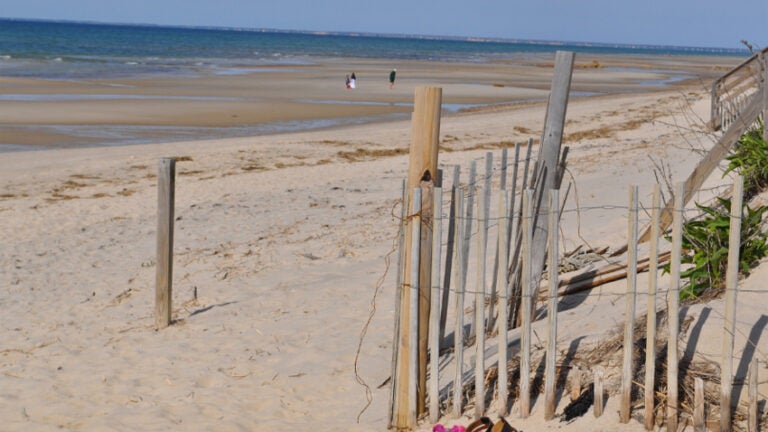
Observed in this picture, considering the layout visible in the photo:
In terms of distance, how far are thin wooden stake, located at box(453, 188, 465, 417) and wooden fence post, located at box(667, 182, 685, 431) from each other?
964mm

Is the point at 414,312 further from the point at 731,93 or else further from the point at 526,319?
the point at 731,93

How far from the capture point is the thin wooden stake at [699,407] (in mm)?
3961

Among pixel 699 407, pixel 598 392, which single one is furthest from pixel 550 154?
pixel 699 407

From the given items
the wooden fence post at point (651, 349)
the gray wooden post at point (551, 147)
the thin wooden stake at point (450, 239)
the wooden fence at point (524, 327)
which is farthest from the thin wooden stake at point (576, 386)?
the gray wooden post at point (551, 147)

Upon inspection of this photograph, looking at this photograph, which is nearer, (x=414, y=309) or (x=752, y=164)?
(x=414, y=309)

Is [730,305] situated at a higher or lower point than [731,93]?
lower

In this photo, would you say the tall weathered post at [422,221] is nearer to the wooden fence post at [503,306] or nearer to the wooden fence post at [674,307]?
the wooden fence post at [503,306]

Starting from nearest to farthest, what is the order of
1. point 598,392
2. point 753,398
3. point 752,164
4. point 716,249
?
point 753,398, point 598,392, point 716,249, point 752,164

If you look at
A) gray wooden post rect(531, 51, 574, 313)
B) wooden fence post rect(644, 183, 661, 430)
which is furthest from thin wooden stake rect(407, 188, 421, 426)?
gray wooden post rect(531, 51, 574, 313)

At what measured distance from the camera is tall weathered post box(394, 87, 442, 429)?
4.44 m

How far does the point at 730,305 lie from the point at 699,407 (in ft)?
1.52

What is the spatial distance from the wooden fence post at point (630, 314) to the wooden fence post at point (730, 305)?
0.39 meters

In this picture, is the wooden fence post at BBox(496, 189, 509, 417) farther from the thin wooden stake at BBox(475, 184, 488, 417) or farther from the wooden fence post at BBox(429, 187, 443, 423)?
the wooden fence post at BBox(429, 187, 443, 423)

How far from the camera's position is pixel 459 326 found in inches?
173
